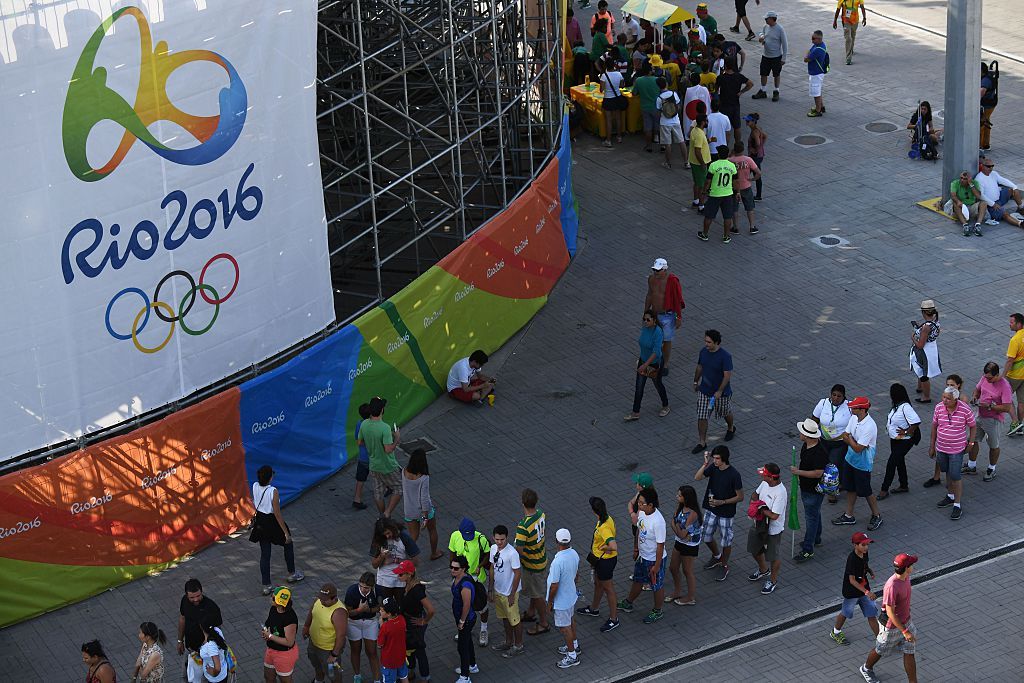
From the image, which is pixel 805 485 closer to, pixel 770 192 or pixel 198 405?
pixel 198 405

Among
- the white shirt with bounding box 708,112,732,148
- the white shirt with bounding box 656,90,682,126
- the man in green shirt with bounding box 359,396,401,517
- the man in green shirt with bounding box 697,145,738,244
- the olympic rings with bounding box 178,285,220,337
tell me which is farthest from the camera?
the white shirt with bounding box 656,90,682,126

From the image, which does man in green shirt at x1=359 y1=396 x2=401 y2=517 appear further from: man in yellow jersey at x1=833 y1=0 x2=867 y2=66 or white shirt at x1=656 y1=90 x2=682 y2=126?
man in yellow jersey at x1=833 y1=0 x2=867 y2=66

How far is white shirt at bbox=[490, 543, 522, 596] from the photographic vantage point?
14742mm

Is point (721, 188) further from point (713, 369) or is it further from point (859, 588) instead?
point (859, 588)

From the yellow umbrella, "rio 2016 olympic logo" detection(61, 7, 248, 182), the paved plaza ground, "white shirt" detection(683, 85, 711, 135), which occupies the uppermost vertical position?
"rio 2016 olympic logo" detection(61, 7, 248, 182)

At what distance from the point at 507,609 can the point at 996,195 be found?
12.1 metres

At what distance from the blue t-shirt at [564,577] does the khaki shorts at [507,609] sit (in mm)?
435

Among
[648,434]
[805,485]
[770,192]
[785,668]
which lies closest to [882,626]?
[785,668]

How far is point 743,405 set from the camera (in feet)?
63.4

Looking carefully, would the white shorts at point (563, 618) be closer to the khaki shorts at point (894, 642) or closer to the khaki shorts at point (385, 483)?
the khaki shorts at point (894, 642)

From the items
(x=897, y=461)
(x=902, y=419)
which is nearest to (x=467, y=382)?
(x=897, y=461)

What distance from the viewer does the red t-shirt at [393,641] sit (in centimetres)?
1399

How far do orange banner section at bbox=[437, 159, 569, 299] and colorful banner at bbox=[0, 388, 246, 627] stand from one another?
424cm

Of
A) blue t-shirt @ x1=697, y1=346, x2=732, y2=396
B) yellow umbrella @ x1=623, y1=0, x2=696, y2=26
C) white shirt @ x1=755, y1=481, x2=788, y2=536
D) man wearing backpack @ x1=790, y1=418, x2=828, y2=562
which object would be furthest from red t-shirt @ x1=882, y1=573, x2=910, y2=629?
yellow umbrella @ x1=623, y1=0, x2=696, y2=26
